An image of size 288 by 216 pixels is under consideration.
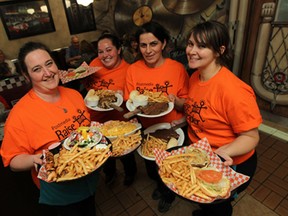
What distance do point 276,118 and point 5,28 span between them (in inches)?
273

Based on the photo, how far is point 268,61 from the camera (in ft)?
13.5

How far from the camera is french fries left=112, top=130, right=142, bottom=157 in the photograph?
1.85 metres

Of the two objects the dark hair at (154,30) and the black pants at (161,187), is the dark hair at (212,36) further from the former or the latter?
the black pants at (161,187)

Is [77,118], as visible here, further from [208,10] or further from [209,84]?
[208,10]

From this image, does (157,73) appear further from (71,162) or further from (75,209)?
(75,209)

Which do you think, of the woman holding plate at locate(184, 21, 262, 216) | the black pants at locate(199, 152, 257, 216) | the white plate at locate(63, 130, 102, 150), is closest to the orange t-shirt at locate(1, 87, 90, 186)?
the white plate at locate(63, 130, 102, 150)

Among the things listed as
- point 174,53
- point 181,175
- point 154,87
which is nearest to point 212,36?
point 154,87

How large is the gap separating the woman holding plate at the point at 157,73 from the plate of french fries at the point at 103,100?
0.47 ft

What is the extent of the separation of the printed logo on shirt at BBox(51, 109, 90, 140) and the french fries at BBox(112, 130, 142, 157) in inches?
15.2

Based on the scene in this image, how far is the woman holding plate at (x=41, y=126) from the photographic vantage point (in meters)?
1.64

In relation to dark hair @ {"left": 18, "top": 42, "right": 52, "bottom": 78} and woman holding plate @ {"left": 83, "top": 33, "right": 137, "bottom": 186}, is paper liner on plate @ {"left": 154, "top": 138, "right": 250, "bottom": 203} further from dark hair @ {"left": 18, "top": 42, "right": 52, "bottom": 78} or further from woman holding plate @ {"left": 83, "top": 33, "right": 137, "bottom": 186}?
dark hair @ {"left": 18, "top": 42, "right": 52, "bottom": 78}

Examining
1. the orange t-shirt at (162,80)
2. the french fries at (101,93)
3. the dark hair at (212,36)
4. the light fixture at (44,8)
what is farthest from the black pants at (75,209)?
the light fixture at (44,8)

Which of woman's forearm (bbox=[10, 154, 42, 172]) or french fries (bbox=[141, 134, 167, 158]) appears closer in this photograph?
woman's forearm (bbox=[10, 154, 42, 172])

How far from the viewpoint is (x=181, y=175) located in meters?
1.50
